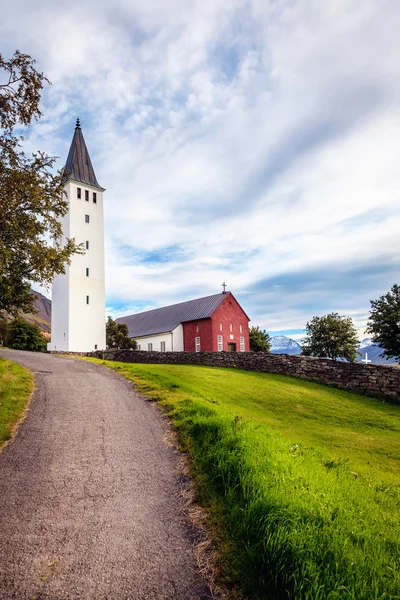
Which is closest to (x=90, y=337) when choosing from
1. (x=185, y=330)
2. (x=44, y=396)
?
(x=185, y=330)

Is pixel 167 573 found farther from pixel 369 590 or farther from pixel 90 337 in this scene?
pixel 90 337

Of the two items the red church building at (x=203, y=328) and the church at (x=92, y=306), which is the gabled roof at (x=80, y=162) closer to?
the church at (x=92, y=306)

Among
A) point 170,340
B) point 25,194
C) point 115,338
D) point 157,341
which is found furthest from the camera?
point 157,341

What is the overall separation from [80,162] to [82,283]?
18.9m

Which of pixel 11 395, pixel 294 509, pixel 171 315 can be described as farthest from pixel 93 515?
pixel 171 315

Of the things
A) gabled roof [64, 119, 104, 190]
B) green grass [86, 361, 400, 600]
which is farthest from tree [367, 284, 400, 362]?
gabled roof [64, 119, 104, 190]

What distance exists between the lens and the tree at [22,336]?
4306cm

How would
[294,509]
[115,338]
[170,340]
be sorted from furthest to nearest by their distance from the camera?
[115,338]
[170,340]
[294,509]

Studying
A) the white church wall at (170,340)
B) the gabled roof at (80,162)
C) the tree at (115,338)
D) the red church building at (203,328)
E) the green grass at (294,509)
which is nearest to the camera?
the green grass at (294,509)

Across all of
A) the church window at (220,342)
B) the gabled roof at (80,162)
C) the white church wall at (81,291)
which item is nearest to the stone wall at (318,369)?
the white church wall at (81,291)

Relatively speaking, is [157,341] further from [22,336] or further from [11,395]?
[11,395]

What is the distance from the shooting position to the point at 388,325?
120ft

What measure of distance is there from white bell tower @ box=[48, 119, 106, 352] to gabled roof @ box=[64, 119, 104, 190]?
198 millimetres

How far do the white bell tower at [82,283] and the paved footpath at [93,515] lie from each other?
34389mm
